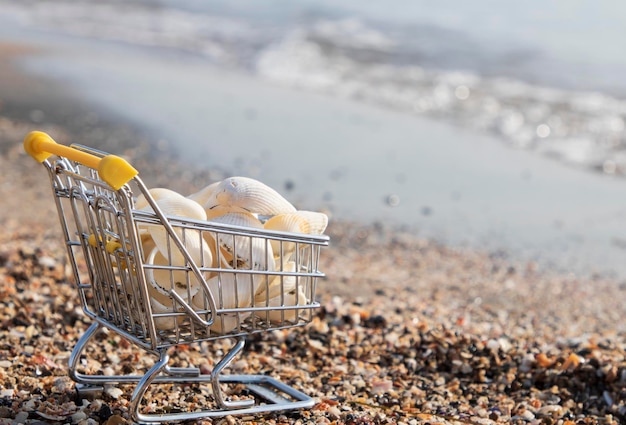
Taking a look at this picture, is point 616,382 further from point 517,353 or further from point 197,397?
point 197,397

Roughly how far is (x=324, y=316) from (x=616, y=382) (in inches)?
72.1

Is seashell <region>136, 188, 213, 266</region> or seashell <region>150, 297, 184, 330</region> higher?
seashell <region>136, 188, 213, 266</region>

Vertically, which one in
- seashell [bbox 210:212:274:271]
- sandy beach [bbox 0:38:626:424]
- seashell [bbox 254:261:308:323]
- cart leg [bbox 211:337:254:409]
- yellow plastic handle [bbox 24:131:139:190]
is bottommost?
sandy beach [bbox 0:38:626:424]

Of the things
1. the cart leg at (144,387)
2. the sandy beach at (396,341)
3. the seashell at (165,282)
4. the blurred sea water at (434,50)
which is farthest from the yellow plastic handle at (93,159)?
the blurred sea water at (434,50)

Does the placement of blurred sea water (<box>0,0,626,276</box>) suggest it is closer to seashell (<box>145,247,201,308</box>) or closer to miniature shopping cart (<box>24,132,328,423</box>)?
miniature shopping cart (<box>24,132,328,423</box>)

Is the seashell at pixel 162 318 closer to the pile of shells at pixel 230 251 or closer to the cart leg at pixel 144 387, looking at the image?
the pile of shells at pixel 230 251

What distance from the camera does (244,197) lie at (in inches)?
126

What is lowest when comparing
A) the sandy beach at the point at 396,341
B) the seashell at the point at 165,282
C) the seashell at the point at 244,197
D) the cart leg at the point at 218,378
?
the sandy beach at the point at 396,341

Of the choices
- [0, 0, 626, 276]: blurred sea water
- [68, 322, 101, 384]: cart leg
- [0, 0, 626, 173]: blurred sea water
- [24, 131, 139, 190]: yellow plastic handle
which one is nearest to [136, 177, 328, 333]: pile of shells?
[24, 131, 139, 190]: yellow plastic handle

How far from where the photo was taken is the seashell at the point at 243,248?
3098 millimetres

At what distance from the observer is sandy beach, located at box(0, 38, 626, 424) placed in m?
3.77

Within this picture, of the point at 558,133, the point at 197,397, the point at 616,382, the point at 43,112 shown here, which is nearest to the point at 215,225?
the point at 197,397

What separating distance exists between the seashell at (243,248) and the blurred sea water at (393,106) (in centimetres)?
481

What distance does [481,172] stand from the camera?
32.5 feet
